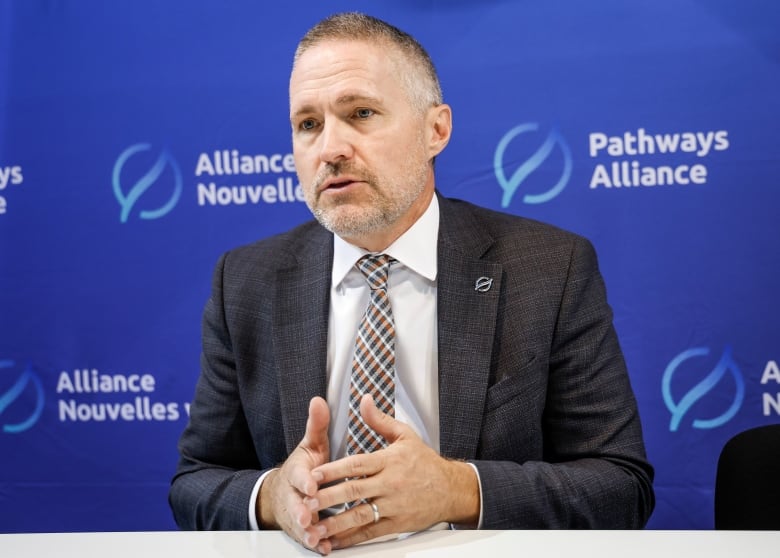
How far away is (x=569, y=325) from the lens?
6.89 ft

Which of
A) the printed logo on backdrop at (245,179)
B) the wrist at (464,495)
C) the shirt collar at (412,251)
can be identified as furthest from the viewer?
the printed logo on backdrop at (245,179)

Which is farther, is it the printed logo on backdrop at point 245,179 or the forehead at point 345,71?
the printed logo on backdrop at point 245,179

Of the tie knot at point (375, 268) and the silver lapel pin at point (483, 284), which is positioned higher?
the tie knot at point (375, 268)

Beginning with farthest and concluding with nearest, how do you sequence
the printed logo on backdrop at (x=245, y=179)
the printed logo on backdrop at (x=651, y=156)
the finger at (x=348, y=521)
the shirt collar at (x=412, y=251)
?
1. the printed logo on backdrop at (x=245, y=179)
2. the printed logo on backdrop at (x=651, y=156)
3. the shirt collar at (x=412, y=251)
4. the finger at (x=348, y=521)

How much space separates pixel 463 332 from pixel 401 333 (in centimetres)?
16

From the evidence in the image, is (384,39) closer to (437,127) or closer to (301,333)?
(437,127)

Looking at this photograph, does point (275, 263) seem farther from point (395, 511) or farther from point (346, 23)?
point (395, 511)

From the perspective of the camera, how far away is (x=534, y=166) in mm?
3004

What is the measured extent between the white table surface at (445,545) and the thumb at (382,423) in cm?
23

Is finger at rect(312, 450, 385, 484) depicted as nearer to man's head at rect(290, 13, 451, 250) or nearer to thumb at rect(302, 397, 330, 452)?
thumb at rect(302, 397, 330, 452)

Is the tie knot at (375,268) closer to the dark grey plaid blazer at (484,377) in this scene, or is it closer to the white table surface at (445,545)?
the dark grey plaid blazer at (484,377)

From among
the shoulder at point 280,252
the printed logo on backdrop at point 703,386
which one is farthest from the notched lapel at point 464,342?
the printed logo on backdrop at point 703,386

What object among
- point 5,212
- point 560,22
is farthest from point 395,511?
point 5,212

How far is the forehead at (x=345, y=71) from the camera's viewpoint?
2102 millimetres
